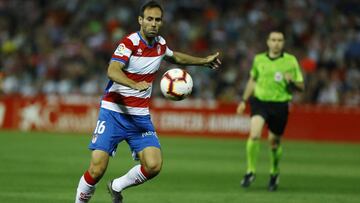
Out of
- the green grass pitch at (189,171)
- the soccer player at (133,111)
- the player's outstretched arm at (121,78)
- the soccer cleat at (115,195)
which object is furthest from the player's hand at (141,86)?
the green grass pitch at (189,171)

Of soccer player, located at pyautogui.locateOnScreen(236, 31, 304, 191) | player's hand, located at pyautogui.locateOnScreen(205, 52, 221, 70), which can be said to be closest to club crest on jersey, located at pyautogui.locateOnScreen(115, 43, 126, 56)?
player's hand, located at pyautogui.locateOnScreen(205, 52, 221, 70)

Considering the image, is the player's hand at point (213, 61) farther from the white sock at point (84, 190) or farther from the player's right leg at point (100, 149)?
the white sock at point (84, 190)

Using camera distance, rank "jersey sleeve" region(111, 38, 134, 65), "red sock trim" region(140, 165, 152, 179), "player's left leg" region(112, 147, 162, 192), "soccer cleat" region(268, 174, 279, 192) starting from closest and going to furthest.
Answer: "jersey sleeve" region(111, 38, 134, 65), "player's left leg" region(112, 147, 162, 192), "red sock trim" region(140, 165, 152, 179), "soccer cleat" region(268, 174, 279, 192)

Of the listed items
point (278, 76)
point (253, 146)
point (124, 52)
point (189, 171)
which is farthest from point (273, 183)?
point (124, 52)

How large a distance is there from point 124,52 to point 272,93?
510 centimetres

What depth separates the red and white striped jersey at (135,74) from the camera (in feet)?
31.3

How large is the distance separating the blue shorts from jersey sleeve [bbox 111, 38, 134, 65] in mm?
661

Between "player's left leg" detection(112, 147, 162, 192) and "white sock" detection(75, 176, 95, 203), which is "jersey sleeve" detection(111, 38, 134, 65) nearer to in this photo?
"player's left leg" detection(112, 147, 162, 192)

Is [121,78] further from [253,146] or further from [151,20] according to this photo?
[253,146]

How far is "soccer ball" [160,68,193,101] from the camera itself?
9.54m

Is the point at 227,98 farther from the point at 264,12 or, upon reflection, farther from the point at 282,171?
the point at 282,171

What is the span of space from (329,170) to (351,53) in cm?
909

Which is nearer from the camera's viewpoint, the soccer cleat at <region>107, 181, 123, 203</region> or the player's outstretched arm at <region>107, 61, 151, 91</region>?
the player's outstretched arm at <region>107, 61, 151, 91</region>

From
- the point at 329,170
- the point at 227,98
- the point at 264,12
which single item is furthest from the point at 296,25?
the point at 329,170
